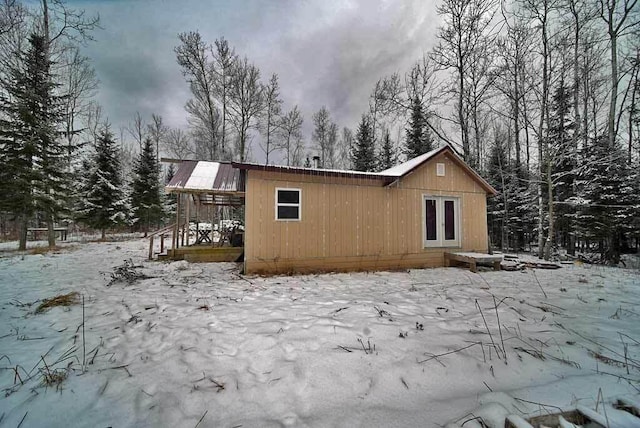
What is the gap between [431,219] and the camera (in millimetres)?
7895

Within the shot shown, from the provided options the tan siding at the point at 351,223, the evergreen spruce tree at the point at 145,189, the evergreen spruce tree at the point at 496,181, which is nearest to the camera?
the tan siding at the point at 351,223

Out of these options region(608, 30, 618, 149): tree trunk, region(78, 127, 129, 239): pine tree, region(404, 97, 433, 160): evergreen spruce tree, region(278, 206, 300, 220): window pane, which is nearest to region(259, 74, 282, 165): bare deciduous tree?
region(78, 127, 129, 239): pine tree

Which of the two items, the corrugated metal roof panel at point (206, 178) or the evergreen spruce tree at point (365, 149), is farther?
the evergreen spruce tree at point (365, 149)

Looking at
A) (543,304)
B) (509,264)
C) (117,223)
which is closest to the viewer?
(543,304)

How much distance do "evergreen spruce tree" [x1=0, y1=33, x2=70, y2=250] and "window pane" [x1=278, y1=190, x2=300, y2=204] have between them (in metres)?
10.0

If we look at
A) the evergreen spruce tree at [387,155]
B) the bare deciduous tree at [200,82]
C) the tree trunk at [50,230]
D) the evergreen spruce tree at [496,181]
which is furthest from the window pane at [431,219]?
the bare deciduous tree at [200,82]

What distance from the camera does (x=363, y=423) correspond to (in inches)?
60.7

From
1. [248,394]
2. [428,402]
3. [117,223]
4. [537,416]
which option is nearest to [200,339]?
[248,394]

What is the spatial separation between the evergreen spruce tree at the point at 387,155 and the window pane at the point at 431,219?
11838mm

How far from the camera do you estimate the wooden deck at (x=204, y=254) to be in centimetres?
805

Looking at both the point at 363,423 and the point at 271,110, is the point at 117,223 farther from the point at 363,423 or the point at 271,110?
the point at 363,423

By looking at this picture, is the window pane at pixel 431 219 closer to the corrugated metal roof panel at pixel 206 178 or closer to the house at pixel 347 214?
the house at pixel 347 214

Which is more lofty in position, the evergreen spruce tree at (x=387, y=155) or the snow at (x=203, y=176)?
the evergreen spruce tree at (x=387, y=155)

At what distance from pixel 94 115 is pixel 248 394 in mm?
26372
